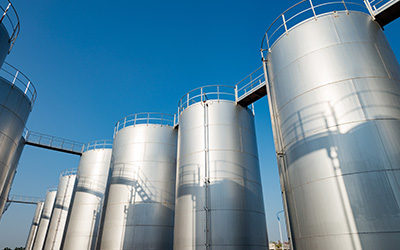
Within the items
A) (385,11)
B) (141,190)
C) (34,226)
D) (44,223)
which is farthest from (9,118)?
(34,226)

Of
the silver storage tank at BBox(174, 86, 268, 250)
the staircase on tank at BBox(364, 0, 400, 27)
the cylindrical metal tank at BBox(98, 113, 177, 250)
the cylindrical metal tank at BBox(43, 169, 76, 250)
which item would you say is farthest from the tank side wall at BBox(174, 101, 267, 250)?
the cylindrical metal tank at BBox(43, 169, 76, 250)

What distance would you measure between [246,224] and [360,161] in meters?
6.83

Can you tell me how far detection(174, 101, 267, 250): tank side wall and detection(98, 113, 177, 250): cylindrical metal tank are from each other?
304cm

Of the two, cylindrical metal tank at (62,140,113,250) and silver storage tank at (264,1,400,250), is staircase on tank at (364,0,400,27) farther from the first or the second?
cylindrical metal tank at (62,140,113,250)

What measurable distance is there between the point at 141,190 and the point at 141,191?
0.07m

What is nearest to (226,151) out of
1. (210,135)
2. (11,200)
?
(210,135)

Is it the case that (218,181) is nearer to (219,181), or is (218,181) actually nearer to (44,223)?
(219,181)

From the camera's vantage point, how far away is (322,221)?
24.7 ft

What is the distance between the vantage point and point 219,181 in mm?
13000

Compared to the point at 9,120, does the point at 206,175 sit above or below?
below

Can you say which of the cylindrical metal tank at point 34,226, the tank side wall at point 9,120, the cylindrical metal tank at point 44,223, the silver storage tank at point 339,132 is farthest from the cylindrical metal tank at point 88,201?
the cylindrical metal tank at point 34,226

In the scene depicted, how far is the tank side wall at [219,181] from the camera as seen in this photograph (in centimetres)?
1212

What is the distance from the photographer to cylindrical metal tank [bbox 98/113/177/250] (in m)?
15.8

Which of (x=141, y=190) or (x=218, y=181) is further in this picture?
(x=141, y=190)
